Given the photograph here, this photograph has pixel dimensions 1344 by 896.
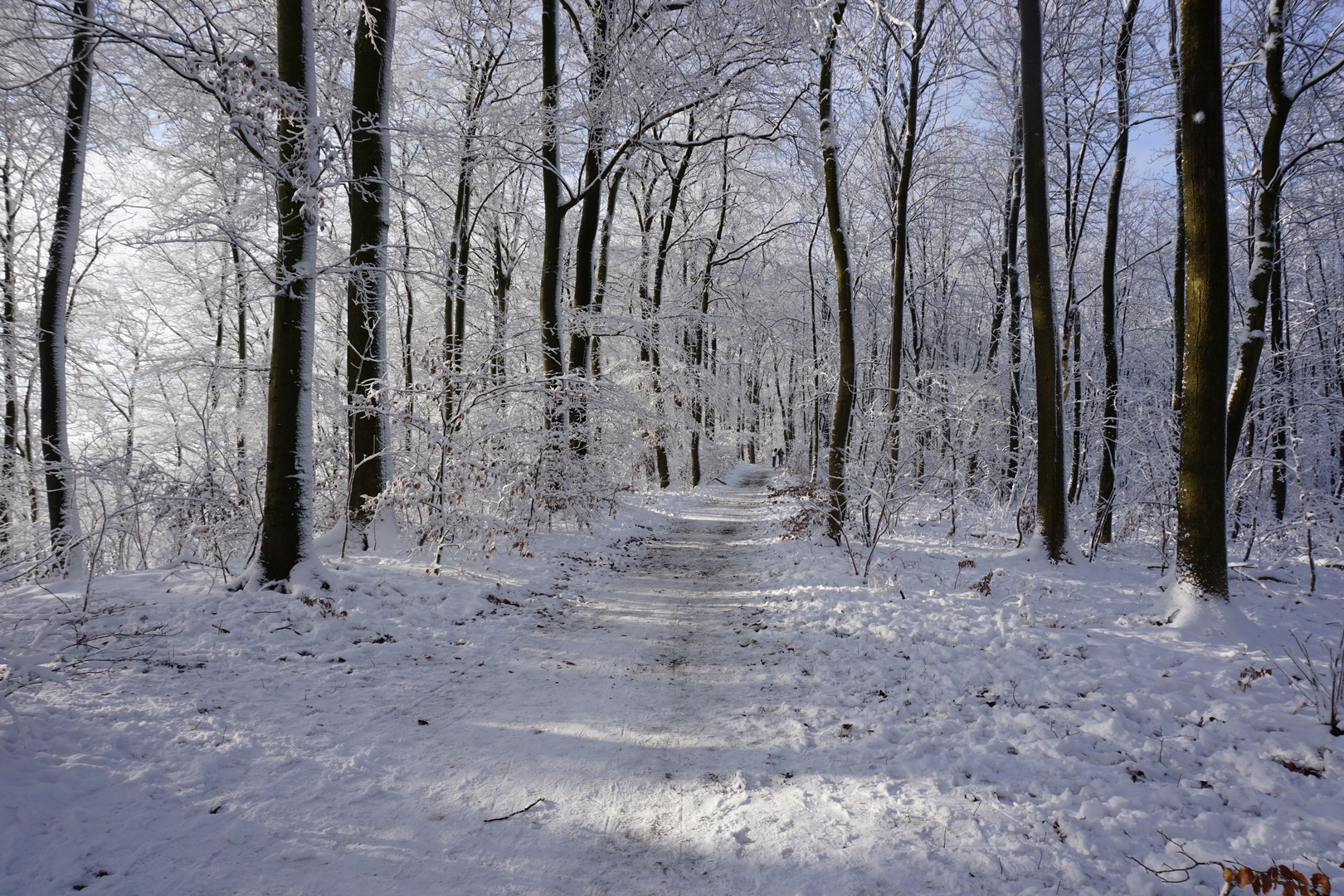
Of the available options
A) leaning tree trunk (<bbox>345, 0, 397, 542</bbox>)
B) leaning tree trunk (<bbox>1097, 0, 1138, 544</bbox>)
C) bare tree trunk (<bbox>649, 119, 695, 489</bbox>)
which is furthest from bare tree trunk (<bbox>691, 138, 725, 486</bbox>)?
leaning tree trunk (<bbox>345, 0, 397, 542</bbox>)

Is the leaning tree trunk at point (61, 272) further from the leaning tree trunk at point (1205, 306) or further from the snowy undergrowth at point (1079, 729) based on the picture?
the leaning tree trunk at point (1205, 306)

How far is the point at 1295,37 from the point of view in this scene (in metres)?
8.59

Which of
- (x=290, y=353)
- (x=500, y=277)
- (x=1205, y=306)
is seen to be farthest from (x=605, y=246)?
(x=1205, y=306)

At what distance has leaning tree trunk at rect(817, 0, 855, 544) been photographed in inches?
387

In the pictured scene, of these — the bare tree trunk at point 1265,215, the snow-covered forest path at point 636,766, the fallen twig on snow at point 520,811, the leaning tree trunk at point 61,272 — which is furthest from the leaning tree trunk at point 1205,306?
the leaning tree trunk at point 61,272

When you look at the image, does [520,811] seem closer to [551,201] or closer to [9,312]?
[551,201]

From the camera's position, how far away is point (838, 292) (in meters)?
9.94

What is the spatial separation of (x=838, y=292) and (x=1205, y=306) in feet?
17.6

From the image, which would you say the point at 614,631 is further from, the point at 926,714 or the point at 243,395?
the point at 243,395

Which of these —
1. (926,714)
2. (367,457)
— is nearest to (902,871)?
(926,714)

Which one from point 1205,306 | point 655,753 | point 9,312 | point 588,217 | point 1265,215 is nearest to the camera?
point 655,753

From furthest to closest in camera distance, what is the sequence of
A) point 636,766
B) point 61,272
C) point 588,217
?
1. point 588,217
2. point 61,272
3. point 636,766

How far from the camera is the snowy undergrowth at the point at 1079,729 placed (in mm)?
2561

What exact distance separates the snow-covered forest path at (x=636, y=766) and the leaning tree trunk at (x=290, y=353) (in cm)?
242
